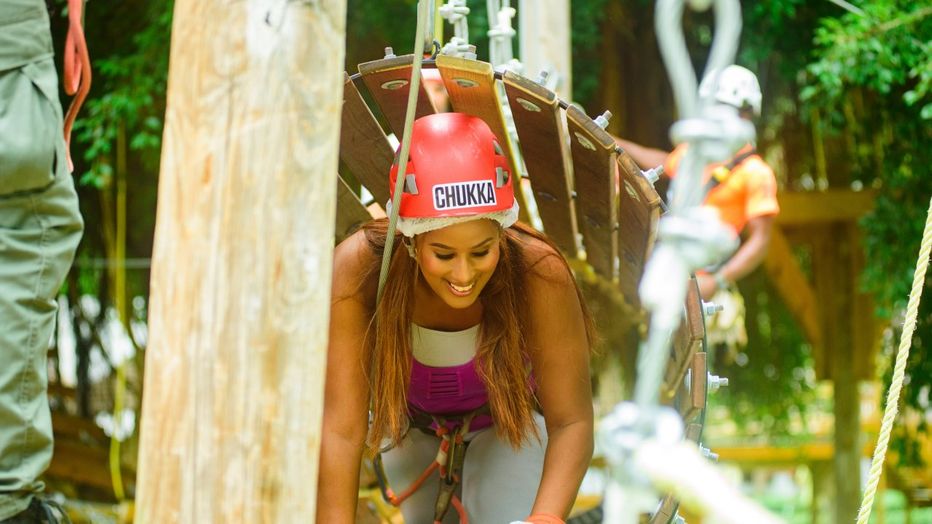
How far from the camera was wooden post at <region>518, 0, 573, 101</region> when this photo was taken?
160 inches

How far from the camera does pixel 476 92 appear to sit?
2256 millimetres

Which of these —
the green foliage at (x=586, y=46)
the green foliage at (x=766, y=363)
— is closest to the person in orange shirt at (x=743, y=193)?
the green foliage at (x=586, y=46)

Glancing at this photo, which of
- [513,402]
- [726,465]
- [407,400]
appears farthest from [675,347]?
[726,465]

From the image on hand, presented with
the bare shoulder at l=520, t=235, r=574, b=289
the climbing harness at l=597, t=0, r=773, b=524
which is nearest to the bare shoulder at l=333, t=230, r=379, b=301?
the bare shoulder at l=520, t=235, r=574, b=289

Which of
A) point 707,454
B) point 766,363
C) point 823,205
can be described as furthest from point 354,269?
point 766,363

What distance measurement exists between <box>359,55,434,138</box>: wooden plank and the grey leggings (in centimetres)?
68

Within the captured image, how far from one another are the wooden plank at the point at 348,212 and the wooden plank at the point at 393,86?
0.72 ft

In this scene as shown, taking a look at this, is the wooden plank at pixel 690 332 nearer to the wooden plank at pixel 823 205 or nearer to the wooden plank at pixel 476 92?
the wooden plank at pixel 476 92

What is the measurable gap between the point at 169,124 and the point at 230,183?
13 cm

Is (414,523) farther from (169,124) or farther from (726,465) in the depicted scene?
(726,465)

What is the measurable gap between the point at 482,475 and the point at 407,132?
0.87 metres

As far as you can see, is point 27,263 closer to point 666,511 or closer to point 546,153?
point 546,153

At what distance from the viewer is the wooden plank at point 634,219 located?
6.95 feet

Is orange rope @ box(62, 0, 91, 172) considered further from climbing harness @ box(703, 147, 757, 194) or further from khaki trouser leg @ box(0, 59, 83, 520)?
climbing harness @ box(703, 147, 757, 194)
